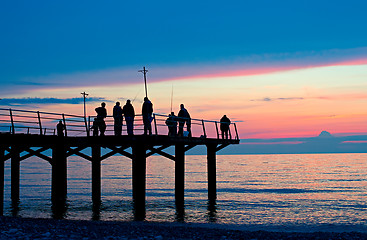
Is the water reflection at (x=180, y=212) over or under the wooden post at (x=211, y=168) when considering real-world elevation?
under

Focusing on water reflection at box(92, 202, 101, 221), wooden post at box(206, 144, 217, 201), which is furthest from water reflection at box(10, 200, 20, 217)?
wooden post at box(206, 144, 217, 201)

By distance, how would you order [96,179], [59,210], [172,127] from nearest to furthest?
1. [172,127]
2. [59,210]
3. [96,179]

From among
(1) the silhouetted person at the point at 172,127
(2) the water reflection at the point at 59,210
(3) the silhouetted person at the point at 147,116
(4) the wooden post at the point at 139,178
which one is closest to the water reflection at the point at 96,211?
(2) the water reflection at the point at 59,210

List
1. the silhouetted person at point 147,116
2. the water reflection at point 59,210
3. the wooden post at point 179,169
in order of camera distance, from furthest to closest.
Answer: the wooden post at point 179,169 → the water reflection at point 59,210 → the silhouetted person at point 147,116

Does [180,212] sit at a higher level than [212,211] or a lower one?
higher

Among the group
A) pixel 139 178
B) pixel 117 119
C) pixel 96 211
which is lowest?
pixel 96 211

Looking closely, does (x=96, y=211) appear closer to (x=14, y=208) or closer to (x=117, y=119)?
(x=14, y=208)

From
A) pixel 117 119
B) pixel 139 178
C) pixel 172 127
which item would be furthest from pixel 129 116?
pixel 139 178

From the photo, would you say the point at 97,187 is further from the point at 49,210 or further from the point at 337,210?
the point at 337,210

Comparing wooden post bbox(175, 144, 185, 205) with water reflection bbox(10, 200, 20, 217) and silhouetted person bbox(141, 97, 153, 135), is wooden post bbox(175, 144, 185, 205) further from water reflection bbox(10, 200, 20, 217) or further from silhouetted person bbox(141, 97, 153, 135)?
water reflection bbox(10, 200, 20, 217)

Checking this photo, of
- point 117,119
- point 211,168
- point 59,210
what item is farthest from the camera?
point 211,168

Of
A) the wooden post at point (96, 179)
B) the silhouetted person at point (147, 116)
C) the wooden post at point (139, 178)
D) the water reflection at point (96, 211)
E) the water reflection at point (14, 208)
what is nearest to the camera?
the silhouetted person at point (147, 116)

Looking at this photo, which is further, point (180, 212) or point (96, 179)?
point (96, 179)

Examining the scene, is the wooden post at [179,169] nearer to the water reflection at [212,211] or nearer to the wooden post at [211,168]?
the water reflection at [212,211]
